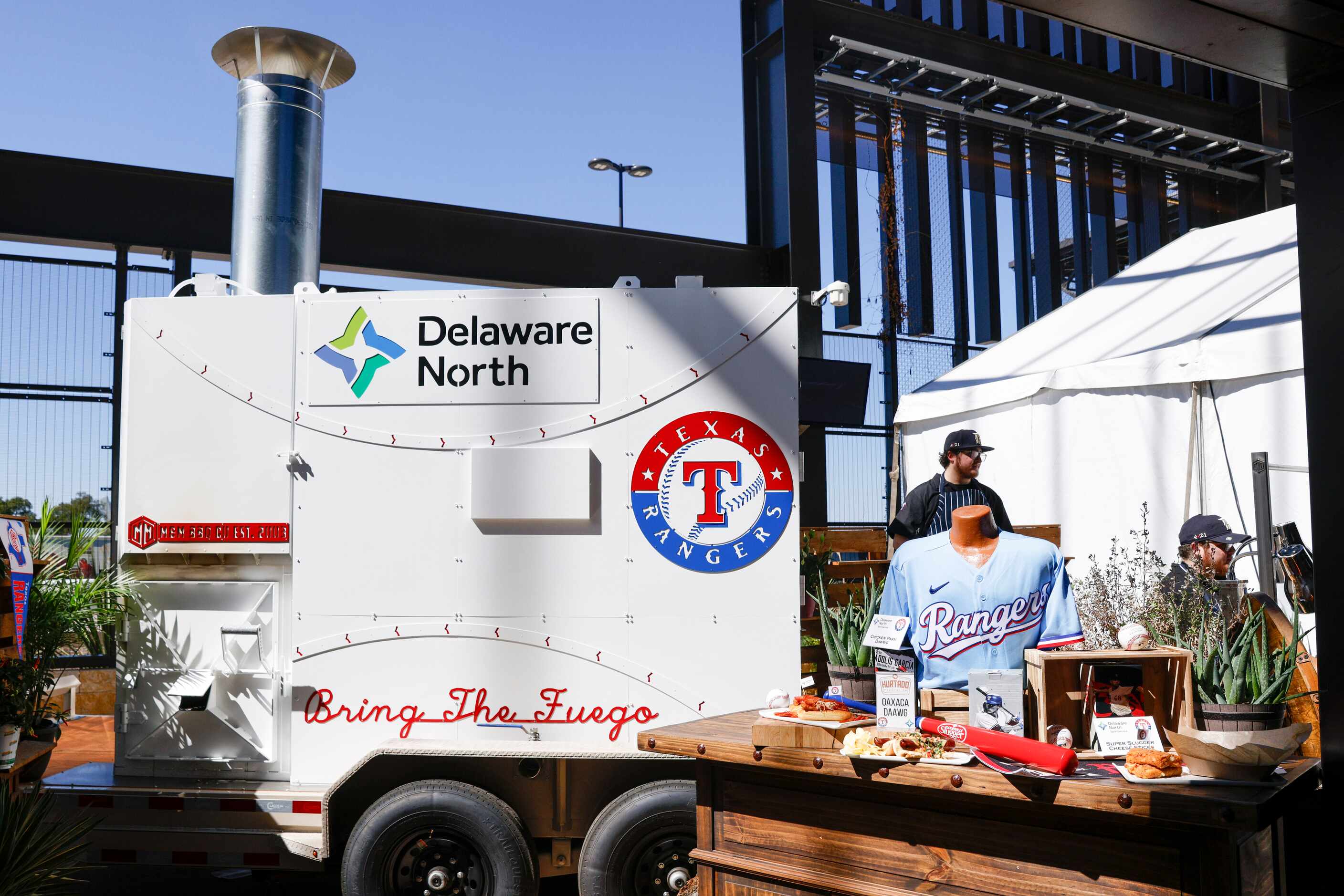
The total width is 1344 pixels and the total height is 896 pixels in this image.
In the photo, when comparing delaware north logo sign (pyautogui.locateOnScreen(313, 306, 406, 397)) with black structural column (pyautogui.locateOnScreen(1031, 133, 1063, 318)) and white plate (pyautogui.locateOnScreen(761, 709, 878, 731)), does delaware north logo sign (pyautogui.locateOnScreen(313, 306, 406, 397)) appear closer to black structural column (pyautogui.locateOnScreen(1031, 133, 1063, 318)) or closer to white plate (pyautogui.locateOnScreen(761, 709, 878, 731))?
white plate (pyautogui.locateOnScreen(761, 709, 878, 731))

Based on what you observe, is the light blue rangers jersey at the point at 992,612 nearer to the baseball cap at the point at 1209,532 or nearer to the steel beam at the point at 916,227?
the baseball cap at the point at 1209,532

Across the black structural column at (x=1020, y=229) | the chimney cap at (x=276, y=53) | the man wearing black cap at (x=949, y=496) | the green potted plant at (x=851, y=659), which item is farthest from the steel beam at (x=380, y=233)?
the green potted plant at (x=851, y=659)

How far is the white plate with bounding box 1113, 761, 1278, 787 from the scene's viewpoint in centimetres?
227

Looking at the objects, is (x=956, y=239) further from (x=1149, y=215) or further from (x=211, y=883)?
(x=211, y=883)

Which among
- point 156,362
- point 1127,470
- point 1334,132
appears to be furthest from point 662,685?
point 1127,470

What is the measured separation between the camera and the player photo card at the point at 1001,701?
2.65 m

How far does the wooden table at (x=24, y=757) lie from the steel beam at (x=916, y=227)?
9.73m

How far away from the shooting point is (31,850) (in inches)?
139

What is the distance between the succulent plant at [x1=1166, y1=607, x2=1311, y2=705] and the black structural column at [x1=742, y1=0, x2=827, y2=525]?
7.59 m

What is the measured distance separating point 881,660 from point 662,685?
166cm

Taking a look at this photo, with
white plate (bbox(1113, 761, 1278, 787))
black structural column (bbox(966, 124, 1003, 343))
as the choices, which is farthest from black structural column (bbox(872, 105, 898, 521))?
white plate (bbox(1113, 761, 1278, 787))

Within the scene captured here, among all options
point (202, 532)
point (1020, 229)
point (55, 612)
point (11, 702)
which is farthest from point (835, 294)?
point (1020, 229)

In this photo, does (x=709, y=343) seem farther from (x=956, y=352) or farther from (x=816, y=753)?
(x=956, y=352)

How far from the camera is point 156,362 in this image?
4.58m
